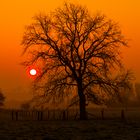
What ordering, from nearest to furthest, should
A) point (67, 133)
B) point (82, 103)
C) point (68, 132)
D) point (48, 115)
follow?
point (67, 133) → point (68, 132) → point (82, 103) → point (48, 115)

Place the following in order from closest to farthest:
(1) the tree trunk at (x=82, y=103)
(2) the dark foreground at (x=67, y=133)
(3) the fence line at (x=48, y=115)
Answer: (2) the dark foreground at (x=67, y=133), (1) the tree trunk at (x=82, y=103), (3) the fence line at (x=48, y=115)

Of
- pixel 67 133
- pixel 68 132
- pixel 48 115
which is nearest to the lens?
Result: pixel 67 133

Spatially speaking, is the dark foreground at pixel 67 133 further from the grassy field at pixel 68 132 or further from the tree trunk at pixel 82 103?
the tree trunk at pixel 82 103

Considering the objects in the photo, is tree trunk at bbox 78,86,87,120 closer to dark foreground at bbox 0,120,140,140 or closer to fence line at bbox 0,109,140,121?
fence line at bbox 0,109,140,121

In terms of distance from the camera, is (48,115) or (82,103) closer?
(82,103)

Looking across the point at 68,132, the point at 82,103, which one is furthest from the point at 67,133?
the point at 82,103

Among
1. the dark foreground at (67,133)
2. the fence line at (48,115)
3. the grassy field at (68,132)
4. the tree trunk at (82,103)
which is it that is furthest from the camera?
the fence line at (48,115)

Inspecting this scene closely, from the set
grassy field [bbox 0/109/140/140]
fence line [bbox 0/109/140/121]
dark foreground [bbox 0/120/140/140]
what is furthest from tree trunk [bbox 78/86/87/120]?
dark foreground [bbox 0/120/140/140]

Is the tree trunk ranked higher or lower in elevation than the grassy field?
higher

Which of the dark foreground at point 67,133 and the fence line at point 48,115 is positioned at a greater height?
the fence line at point 48,115

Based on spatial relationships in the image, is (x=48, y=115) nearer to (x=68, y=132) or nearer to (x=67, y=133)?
(x=68, y=132)

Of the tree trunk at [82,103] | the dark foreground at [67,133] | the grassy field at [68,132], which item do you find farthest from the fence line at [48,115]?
the dark foreground at [67,133]

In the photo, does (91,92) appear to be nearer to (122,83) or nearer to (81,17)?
(122,83)

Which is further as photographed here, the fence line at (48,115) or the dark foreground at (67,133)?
the fence line at (48,115)
